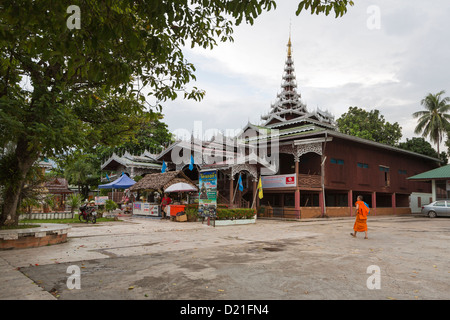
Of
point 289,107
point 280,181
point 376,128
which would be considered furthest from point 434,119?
point 280,181

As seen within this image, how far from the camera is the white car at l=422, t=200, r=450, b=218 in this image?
26.9 m

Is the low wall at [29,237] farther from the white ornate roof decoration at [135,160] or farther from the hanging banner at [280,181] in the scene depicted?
the white ornate roof decoration at [135,160]

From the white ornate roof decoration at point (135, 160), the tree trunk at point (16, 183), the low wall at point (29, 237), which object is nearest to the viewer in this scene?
the low wall at point (29, 237)

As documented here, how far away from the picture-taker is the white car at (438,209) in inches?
1061

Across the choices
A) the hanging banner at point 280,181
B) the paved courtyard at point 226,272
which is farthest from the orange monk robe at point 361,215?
the hanging banner at point 280,181

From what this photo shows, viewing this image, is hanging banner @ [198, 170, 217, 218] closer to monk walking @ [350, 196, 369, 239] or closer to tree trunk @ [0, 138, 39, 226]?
monk walking @ [350, 196, 369, 239]

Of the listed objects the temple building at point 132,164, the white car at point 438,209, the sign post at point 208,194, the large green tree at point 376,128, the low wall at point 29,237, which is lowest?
the white car at point 438,209

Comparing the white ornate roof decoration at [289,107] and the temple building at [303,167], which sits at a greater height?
the white ornate roof decoration at [289,107]

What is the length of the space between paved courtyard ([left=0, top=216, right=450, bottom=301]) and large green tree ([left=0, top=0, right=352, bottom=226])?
9.54 ft

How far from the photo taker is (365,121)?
153ft

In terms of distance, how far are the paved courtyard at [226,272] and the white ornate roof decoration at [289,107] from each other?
26.2 metres

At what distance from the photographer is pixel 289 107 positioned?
3866 centimetres
